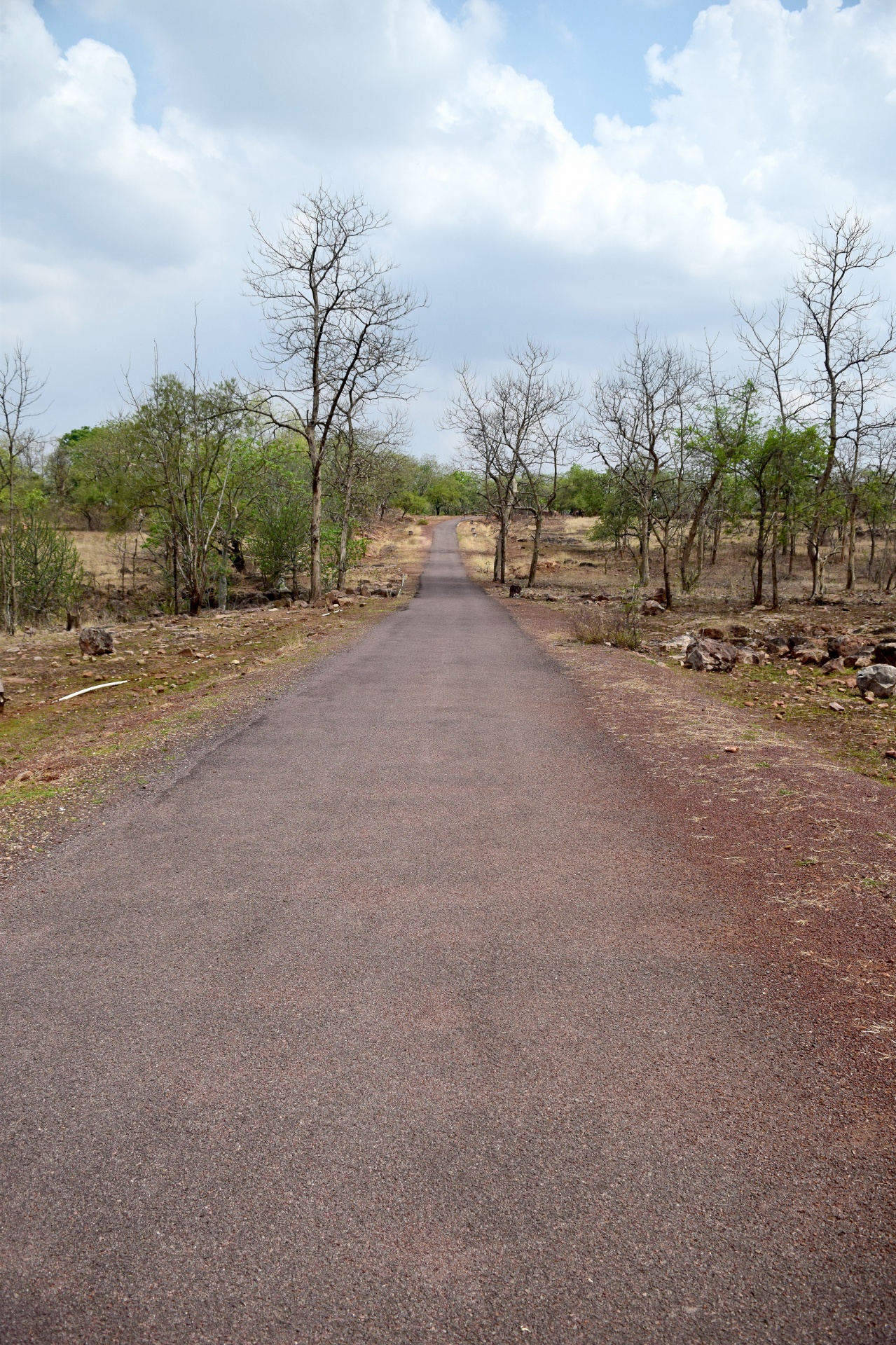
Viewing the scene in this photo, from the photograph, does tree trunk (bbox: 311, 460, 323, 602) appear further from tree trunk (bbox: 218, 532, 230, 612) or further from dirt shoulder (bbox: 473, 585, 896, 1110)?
dirt shoulder (bbox: 473, 585, 896, 1110)

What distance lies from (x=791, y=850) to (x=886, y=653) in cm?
874

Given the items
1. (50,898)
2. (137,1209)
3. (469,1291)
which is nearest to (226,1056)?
(137,1209)

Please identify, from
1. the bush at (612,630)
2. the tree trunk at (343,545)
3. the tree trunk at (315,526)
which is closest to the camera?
the bush at (612,630)

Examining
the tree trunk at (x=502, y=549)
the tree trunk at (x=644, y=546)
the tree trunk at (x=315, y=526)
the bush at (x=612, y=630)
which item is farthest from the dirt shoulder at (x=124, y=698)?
the tree trunk at (x=502, y=549)

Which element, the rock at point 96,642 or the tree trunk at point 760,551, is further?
the tree trunk at point 760,551

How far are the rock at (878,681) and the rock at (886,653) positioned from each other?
70.6 inches

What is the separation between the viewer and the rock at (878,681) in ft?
32.8

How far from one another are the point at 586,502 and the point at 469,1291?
57687mm

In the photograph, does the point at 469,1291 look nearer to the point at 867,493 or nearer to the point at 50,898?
the point at 50,898

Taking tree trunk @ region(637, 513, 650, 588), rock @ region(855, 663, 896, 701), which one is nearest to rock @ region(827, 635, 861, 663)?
rock @ region(855, 663, 896, 701)

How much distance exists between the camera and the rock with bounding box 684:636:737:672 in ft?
41.4

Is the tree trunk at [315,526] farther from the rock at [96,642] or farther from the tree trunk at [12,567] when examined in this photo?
the rock at [96,642]

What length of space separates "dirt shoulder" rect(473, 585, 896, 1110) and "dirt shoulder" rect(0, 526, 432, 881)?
14.4 feet

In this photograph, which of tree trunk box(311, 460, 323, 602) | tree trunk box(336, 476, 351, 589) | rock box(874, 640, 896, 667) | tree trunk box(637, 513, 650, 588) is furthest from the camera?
tree trunk box(637, 513, 650, 588)
